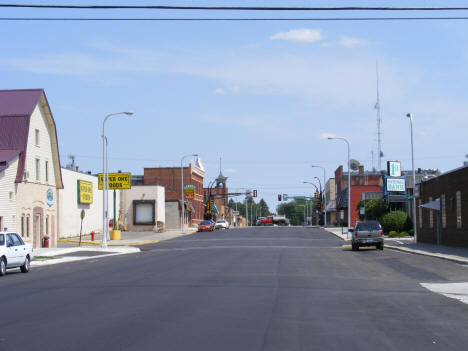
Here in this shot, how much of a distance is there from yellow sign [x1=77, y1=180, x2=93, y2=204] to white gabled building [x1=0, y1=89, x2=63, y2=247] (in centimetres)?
1843

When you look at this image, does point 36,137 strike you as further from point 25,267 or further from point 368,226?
point 368,226

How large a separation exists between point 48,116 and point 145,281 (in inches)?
1193

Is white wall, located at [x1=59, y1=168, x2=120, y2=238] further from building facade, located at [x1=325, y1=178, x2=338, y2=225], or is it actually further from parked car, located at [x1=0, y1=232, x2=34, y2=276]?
building facade, located at [x1=325, y1=178, x2=338, y2=225]

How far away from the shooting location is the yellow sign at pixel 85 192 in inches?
2680

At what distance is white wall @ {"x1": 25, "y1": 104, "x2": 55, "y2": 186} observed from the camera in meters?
44.5

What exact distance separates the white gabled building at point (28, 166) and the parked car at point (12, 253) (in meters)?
13.6

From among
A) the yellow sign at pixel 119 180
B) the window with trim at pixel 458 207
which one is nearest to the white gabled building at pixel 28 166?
the yellow sign at pixel 119 180

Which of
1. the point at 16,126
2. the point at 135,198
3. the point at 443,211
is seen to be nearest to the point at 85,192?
the point at 135,198

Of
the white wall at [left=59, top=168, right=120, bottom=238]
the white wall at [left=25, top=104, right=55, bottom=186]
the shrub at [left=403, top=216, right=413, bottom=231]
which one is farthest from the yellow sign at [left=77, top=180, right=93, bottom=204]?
the shrub at [left=403, top=216, right=413, bottom=231]

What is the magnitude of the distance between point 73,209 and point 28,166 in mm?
22791

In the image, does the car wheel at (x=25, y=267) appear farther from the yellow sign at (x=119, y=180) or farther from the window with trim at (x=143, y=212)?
the window with trim at (x=143, y=212)

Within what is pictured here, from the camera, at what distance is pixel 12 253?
25.8 meters

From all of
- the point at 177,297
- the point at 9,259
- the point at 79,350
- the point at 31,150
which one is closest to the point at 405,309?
the point at 177,297

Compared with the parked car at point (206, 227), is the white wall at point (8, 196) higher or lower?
higher
